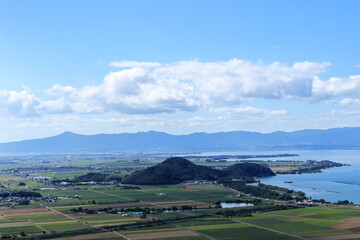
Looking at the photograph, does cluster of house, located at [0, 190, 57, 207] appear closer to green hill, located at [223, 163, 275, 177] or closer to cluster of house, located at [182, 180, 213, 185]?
cluster of house, located at [182, 180, 213, 185]

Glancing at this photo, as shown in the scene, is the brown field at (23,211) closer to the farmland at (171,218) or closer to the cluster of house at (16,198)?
the farmland at (171,218)

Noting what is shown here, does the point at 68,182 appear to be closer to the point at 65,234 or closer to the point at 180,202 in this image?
the point at 180,202

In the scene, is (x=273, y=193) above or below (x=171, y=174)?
below

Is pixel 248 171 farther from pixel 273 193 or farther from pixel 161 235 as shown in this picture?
pixel 161 235

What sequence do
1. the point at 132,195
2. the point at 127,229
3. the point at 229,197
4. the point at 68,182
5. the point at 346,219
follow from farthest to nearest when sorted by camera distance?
1. the point at 68,182
2. the point at 132,195
3. the point at 229,197
4. the point at 346,219
5. the point at 127,229

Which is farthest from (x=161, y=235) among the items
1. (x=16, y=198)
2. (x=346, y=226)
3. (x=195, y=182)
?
(x=195, y=182)

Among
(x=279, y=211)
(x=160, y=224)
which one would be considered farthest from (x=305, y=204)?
(x=160, y=224)

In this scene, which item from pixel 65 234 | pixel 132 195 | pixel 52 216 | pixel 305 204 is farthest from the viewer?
pixel 132 195

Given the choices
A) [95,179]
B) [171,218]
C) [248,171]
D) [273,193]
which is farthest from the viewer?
[248,171]
